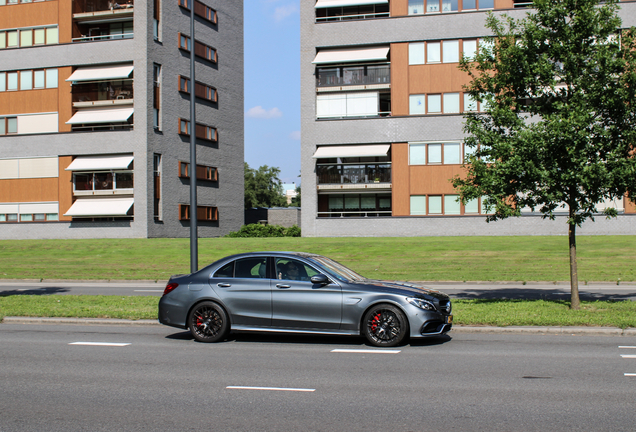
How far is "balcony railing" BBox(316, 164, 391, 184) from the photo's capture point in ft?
132

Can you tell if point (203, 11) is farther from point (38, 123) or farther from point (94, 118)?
point (38, 123)

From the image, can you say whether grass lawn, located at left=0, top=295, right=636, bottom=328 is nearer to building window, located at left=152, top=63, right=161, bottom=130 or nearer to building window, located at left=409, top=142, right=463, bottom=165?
building window, located at left=409, top=142, right=463, bottom=165

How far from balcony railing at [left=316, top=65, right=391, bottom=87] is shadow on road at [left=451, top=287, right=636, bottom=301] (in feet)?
78.7

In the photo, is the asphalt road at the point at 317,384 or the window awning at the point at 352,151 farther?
the window awning at the point at 352,151

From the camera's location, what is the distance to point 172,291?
1048cm

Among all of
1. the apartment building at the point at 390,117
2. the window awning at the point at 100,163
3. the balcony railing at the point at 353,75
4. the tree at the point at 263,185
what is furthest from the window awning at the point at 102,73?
the tree at the point at 263,185

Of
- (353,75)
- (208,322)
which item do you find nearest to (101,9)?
(353,75)

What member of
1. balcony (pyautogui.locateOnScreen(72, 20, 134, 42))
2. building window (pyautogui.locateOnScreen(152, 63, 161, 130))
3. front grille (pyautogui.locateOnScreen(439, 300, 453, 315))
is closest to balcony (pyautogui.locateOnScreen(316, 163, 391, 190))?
building window (pyautogui.locateOnScreen(152, 63, 161, 130))

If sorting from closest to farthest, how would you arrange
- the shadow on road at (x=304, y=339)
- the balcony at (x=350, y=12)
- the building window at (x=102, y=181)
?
the shadow on road at (x=304, y=339)
the balcony at (x=350, y=12)
the building window at (x=102, y=181)

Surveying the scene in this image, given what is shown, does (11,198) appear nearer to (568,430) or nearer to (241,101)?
(241,101)

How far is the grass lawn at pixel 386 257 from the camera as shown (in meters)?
22.9

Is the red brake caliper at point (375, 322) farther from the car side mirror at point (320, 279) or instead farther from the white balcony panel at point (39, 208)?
the white balcony panel at point (39, 208)

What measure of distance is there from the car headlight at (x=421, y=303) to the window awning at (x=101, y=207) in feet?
111

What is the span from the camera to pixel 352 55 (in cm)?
3997
